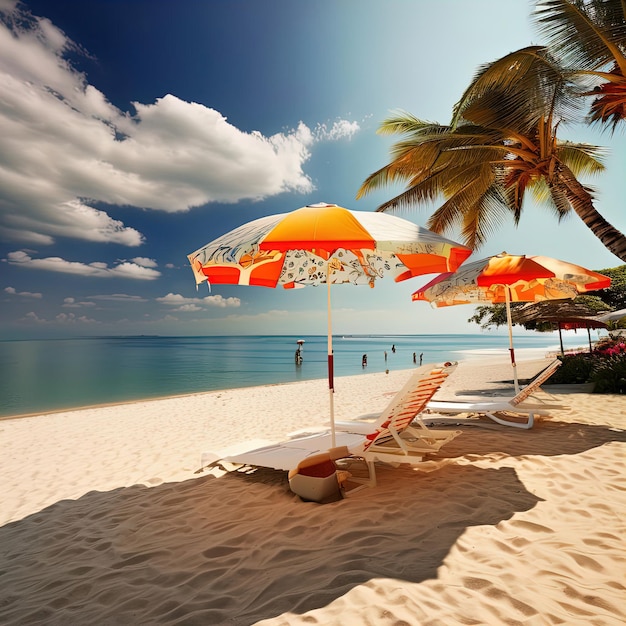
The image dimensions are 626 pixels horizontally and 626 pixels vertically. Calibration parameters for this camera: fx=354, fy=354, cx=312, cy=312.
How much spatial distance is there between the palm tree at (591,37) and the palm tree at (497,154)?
36 cm

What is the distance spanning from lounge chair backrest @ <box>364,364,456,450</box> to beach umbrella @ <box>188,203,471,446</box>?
0.51 m

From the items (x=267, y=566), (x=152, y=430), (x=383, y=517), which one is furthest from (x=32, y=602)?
(x=152, y=430)

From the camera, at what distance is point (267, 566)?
2191mm

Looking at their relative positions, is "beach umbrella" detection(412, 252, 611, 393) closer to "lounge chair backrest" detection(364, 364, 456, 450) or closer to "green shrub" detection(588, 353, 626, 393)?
"lounge chair backrest" detection(364, 364, 456, 450)

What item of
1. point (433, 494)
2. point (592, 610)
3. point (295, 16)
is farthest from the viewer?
point (295, 16)

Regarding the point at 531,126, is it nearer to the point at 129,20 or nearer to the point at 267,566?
the point at 267,566

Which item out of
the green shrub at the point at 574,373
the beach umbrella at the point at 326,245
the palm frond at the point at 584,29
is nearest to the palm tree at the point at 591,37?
the palm frond at the point at 584,29

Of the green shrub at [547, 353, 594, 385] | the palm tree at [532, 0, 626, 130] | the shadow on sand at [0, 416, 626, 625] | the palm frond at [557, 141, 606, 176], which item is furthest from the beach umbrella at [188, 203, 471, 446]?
the green shrub at [547, 353, 594, 385]

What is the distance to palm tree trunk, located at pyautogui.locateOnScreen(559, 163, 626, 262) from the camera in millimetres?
7184

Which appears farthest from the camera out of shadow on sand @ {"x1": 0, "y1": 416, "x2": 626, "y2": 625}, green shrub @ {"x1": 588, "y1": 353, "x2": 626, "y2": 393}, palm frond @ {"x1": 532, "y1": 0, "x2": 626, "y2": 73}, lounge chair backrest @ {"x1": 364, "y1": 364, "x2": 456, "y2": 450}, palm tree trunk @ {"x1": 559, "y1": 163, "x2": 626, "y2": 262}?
green shrub @ {"x1": 588, "y1": 353, "x2": 626, "y2": 393}

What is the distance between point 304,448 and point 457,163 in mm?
7765

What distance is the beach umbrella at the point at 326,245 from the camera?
2.69 meters

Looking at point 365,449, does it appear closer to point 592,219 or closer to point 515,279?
point 515,279

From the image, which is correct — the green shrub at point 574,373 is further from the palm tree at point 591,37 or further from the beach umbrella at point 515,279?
the palm tree at point 591,37
